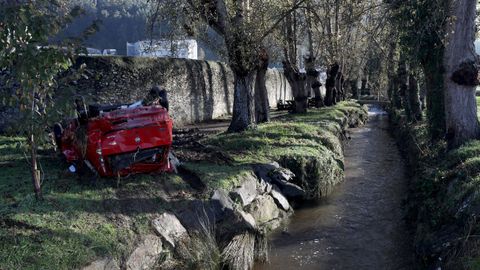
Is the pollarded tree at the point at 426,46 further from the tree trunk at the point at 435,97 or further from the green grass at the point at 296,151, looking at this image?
the green grass at the point at 296,151

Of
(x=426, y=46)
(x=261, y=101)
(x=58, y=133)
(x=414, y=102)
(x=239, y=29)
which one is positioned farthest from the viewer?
(x=414, y=102)

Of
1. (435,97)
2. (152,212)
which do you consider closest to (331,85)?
(435,97)

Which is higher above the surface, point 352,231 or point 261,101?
point 261,101

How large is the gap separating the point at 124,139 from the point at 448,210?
5.44 meters

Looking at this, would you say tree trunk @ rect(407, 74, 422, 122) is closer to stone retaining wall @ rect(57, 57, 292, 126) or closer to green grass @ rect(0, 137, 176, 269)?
stone retaining wall @ rect(57, 57, 292, 126)

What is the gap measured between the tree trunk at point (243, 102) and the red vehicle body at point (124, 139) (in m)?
6.94

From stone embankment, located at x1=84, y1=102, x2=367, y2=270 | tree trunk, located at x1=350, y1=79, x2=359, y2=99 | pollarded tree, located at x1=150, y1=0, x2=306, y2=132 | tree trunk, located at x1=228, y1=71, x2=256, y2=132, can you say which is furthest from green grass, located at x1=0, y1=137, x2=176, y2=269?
tree trunk, located at x1=350, y1=79, x2=359, y2=99

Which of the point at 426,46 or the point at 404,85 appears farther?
the point at 404,85

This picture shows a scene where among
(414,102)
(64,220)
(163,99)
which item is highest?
(163,99)

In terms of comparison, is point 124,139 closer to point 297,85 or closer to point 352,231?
point 352,231

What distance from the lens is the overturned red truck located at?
761cm

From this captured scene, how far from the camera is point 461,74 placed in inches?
448

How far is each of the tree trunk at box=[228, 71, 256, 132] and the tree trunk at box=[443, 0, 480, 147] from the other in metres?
5.80

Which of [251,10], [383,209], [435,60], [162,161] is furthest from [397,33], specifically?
[162,161]
